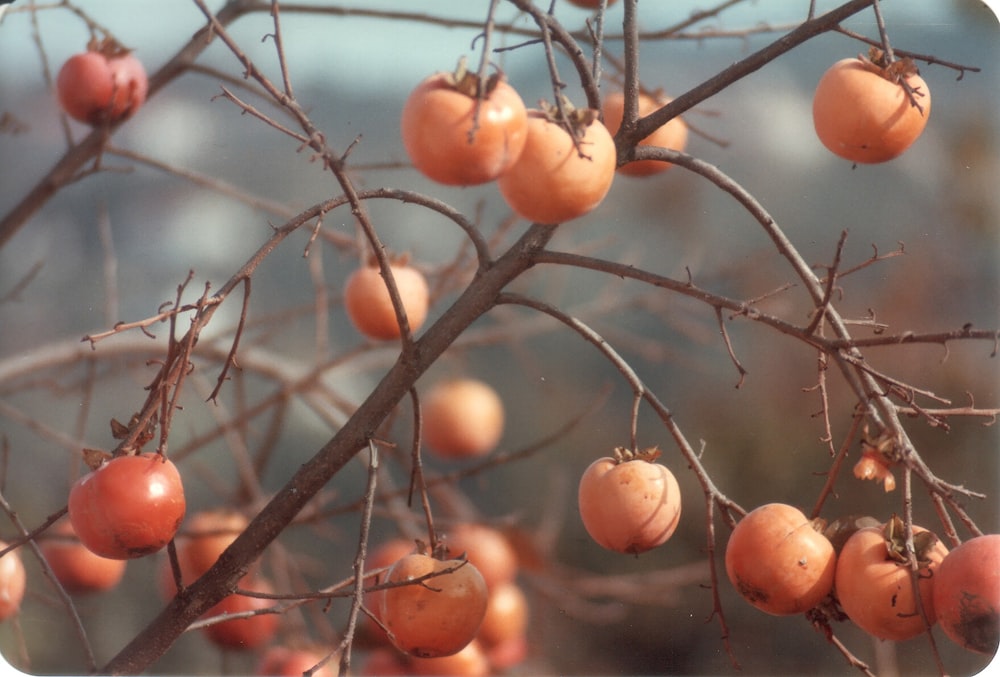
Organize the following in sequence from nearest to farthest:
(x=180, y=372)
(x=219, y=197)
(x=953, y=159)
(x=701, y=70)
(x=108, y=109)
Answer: (x=180, y=372) < (x=108, y=109) < (x=701, y=70) < (x=219, y=197) < (x=953, y=159)

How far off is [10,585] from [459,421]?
0.53m

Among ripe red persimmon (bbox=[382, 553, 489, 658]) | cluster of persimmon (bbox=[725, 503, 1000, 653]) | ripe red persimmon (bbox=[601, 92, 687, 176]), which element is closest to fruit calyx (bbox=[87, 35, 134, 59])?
ripe red persimmon (bbox=[601, 92, 687, 176])

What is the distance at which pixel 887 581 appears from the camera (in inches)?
19.4

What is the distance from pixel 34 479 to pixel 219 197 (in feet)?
1.87

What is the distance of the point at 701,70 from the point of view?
1494 millimetres

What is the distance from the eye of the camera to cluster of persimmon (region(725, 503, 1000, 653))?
0.48m

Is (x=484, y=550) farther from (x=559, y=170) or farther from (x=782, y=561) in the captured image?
(x=559, y=170)

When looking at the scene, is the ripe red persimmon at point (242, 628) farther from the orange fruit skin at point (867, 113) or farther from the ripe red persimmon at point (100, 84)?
the orange fruit skin at point (867, 113)

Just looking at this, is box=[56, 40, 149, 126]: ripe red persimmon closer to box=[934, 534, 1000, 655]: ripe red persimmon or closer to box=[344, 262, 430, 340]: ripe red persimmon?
box=[344, 262, 430, 340]: ripe red persimmon

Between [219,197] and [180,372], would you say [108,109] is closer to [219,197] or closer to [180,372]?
[180,372]

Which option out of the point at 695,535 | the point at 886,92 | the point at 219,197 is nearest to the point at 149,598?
the point at 219,197

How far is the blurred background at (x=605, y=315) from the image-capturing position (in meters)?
1.36

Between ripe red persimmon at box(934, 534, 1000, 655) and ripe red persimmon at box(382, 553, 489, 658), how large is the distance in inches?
10.4

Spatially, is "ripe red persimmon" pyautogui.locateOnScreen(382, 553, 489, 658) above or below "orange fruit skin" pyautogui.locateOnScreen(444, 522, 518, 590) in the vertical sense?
below
